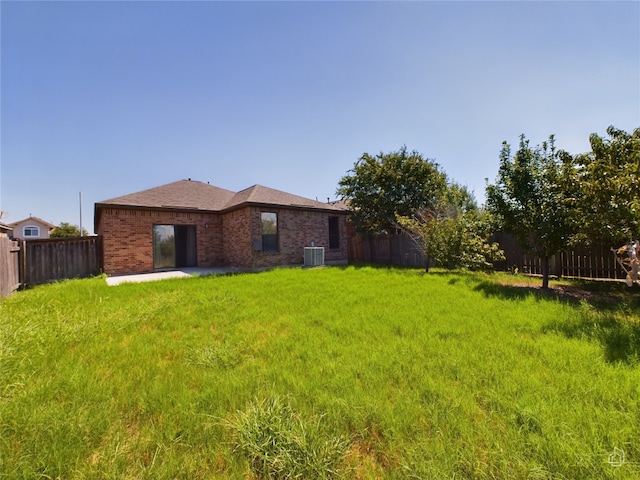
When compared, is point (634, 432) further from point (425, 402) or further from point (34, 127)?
point (34, 127)

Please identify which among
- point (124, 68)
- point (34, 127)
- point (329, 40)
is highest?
point (329, 40)

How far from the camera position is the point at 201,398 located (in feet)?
7.85

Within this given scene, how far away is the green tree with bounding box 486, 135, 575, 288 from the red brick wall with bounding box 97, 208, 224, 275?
12.7m

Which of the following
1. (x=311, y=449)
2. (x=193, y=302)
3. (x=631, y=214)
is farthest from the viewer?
(x=193, y=302)

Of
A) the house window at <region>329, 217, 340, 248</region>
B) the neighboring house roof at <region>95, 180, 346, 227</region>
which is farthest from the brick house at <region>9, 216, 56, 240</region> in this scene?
the house window at <region>329, 217, 340, 248</region>

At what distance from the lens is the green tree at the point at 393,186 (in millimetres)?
13070

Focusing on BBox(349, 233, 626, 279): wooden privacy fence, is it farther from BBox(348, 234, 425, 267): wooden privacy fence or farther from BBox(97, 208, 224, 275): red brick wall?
BBox(97, 208, 224, 275): red brick wall

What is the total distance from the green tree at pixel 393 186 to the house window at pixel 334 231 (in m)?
2.18

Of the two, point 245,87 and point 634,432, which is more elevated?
point 245,87

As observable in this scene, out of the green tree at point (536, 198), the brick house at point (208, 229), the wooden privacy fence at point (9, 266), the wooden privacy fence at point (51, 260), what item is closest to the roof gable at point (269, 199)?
the brick house at point (208, 229)

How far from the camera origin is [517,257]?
9.59 meters

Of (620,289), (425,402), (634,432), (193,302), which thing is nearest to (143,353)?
(193,302)

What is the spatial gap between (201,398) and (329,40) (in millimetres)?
8507

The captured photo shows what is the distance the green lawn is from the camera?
67.8 inches
